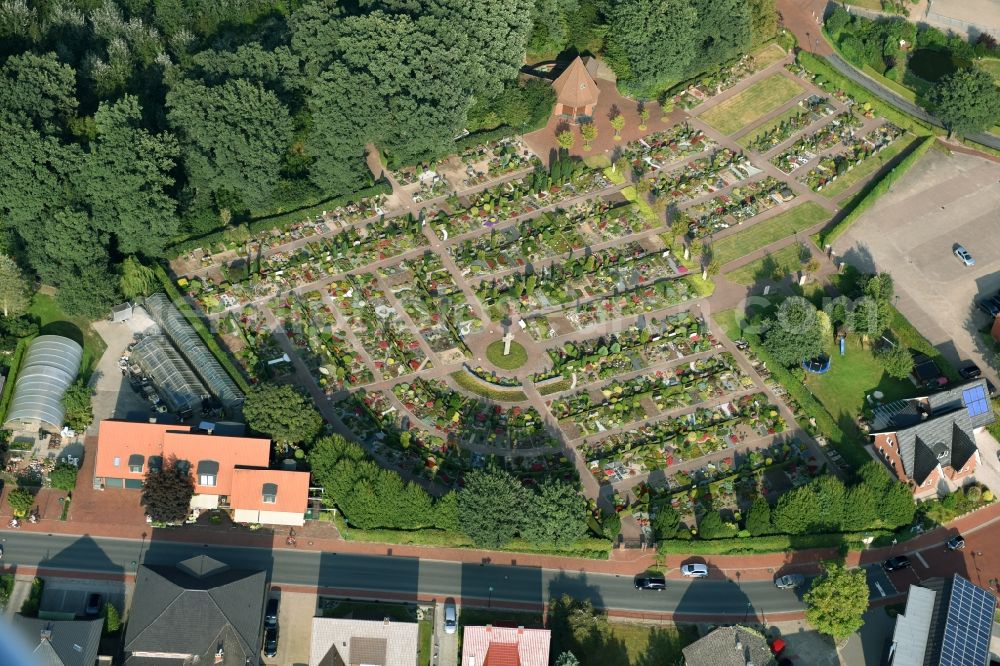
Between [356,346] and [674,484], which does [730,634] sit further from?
[356,346]

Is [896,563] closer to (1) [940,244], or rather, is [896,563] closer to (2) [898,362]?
(2) [898,362]

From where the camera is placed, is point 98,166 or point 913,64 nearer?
point 98,166

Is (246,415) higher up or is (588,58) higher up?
(588,58)

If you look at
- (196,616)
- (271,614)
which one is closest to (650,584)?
(271,614)

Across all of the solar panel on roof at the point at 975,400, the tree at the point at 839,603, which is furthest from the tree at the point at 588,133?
the tree at the point at 839,603

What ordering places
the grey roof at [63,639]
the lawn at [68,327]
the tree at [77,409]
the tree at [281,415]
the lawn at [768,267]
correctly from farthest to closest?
1. the lawn at [768,267]
2. the lawn at [68,327]
3. the tree at [77,409]
4. the tree at [281,415]
5. the grey roof at [63,639]

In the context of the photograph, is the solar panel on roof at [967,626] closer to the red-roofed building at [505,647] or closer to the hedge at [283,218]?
the red-roofed building at [505,647]

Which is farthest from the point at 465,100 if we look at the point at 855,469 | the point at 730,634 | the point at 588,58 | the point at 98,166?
the point at 730,634
